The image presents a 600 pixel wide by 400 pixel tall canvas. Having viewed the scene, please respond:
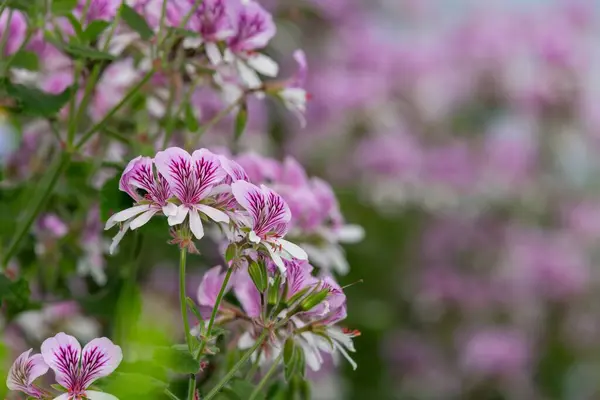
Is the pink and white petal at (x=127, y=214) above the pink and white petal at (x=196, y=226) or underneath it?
underneath

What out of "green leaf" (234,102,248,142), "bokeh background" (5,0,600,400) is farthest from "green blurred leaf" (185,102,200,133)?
"bokeh background" (5,0,600,400)

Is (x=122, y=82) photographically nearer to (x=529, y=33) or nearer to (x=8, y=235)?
(x=8, y=235)

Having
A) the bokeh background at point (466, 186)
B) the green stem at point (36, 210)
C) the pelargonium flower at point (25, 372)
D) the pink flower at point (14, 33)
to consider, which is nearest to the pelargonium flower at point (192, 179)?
the pelargonium flower at point (25, 372)

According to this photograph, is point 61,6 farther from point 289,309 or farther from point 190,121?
point 289,309

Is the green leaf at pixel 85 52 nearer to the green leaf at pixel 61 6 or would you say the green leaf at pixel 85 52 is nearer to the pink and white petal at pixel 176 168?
the green leaf at pixel 61 6

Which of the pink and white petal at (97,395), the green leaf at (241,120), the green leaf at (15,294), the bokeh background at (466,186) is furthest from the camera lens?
the bokeh background at (466,186)

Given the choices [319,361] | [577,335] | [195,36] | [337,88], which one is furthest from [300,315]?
[577,335]

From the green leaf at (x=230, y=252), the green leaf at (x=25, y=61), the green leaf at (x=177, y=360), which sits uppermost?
the green leaf at (x=230, y=252)
